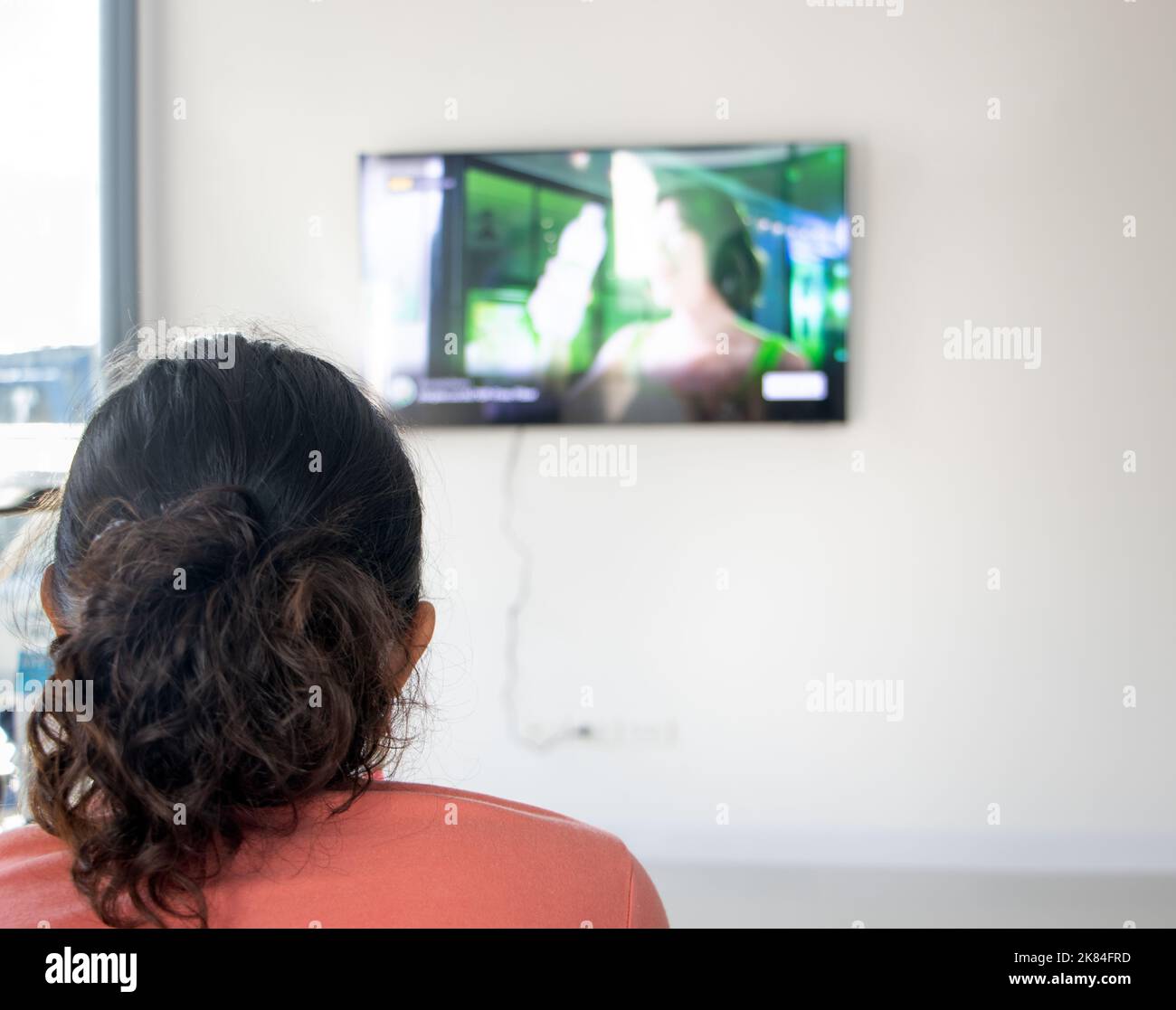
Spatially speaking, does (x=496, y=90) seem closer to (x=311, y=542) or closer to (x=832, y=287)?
(x=832, y=287)

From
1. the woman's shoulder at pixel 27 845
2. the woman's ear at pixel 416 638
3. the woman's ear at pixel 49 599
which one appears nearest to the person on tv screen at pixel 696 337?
the woman's ear at pixel 416 638

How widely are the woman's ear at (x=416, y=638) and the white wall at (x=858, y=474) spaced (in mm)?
1574

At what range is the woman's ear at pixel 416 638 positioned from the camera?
76cm

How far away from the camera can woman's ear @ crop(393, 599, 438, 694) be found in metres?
0.76

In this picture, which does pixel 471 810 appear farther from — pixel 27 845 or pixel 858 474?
pixel 858 474

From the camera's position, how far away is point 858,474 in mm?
2393

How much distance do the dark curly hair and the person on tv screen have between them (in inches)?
66.9

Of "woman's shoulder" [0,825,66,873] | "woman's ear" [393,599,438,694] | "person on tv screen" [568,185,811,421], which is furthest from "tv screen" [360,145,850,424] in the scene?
"woman's shoulder" [0,825,66,873]

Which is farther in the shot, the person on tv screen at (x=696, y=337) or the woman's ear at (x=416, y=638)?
the person on tv screen at (x=696, y=337)

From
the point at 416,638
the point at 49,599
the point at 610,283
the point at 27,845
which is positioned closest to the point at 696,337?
the point at 610,283

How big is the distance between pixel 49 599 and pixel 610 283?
183 cm

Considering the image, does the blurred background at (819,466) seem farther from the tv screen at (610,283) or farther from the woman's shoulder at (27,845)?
the woman's shoulder at (27,845)
